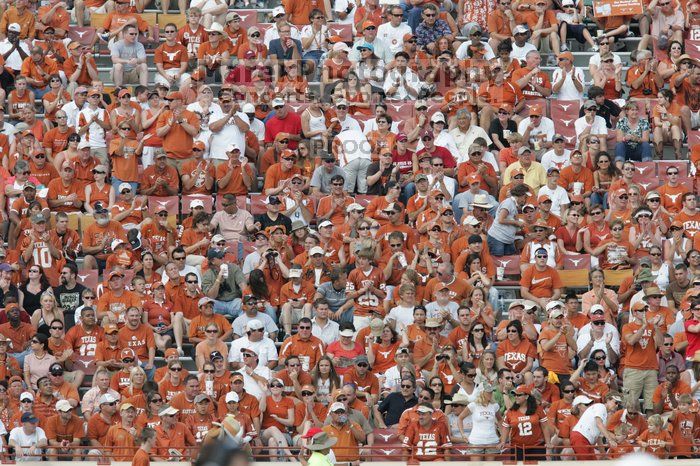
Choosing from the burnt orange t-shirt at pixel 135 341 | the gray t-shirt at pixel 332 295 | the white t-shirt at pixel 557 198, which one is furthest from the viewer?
the white t-shirt at pixel 557 198

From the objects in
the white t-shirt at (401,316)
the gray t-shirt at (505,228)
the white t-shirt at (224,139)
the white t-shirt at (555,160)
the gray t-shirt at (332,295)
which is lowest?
the white t-shirt at (401,316)

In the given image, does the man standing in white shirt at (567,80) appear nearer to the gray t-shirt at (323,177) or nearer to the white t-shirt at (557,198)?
the white t-shirt at (557,198)

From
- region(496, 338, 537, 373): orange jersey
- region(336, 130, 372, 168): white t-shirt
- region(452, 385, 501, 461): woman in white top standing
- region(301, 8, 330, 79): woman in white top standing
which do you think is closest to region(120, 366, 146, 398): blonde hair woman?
region(452, 385, 501, 461): woman in white top standing

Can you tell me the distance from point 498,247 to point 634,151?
2766 millimetres

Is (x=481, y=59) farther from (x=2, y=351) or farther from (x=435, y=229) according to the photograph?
(x=2, y=351)

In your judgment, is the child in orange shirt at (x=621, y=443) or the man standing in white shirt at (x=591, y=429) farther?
the man standing in white shirt at (x=591, y=429)

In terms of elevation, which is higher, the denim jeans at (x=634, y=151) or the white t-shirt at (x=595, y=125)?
the white t-shirt at (x=595, y=125)

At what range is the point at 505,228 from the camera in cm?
1789

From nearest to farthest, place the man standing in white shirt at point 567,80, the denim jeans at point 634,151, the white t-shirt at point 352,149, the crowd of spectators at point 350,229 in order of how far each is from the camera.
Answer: the crowd of spectators at point 350,229
the white t-shirt at point 352,149
the denim jeans at point 634,151
the man standing in white shirt at point 567,80

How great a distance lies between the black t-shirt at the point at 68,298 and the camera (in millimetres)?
17094

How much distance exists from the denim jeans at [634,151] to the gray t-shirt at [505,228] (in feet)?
A: 7.03

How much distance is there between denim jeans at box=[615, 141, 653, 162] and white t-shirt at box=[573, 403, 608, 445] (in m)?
5.25

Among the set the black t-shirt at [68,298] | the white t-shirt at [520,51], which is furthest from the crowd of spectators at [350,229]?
the white t-shirt at [520,51]

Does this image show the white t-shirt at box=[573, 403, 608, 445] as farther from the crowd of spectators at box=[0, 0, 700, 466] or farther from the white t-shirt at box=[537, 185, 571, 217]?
the white t-shirt at box=[537, 185, 571, 217]
